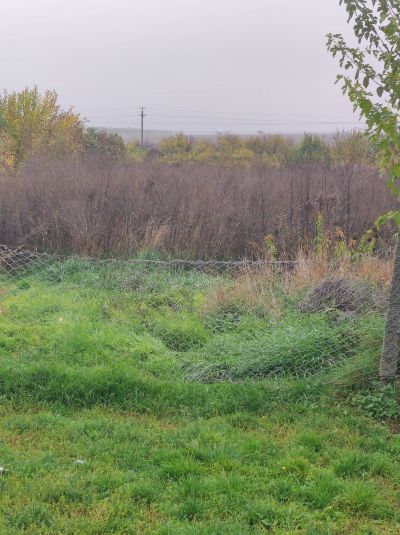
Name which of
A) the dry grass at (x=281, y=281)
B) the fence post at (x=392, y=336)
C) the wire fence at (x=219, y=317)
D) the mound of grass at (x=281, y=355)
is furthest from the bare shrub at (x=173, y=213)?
the fence post at (x=392, y=336)

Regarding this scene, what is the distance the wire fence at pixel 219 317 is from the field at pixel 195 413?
0.07 feet

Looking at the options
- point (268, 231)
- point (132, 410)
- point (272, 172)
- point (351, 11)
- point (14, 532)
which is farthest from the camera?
point (272, 172)

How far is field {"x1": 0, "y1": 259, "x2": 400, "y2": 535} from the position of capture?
3119mm

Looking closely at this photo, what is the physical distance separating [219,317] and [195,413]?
2.08 meters

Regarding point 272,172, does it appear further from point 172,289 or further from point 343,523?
point 343,523

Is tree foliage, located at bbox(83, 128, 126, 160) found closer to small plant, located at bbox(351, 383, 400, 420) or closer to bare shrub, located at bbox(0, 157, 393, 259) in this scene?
bare shrub, located at bbox(0, 157, 393, 259)

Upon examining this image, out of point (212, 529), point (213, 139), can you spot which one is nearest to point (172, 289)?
point (212, 529)

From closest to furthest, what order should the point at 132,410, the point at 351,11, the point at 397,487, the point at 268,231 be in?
1. the point at 397,487
2. the point at 351,11
3. the point at 132,410
4. the point at 268,231

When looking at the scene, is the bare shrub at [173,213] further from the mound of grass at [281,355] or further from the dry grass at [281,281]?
the mound of grass at [281,355]

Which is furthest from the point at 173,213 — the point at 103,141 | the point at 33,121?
the point at 103,141

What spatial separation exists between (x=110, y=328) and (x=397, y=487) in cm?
318

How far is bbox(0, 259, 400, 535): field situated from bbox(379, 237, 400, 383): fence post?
157mm

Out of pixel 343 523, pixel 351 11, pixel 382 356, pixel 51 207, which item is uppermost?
pixel 351 11

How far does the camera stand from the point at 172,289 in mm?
7074
